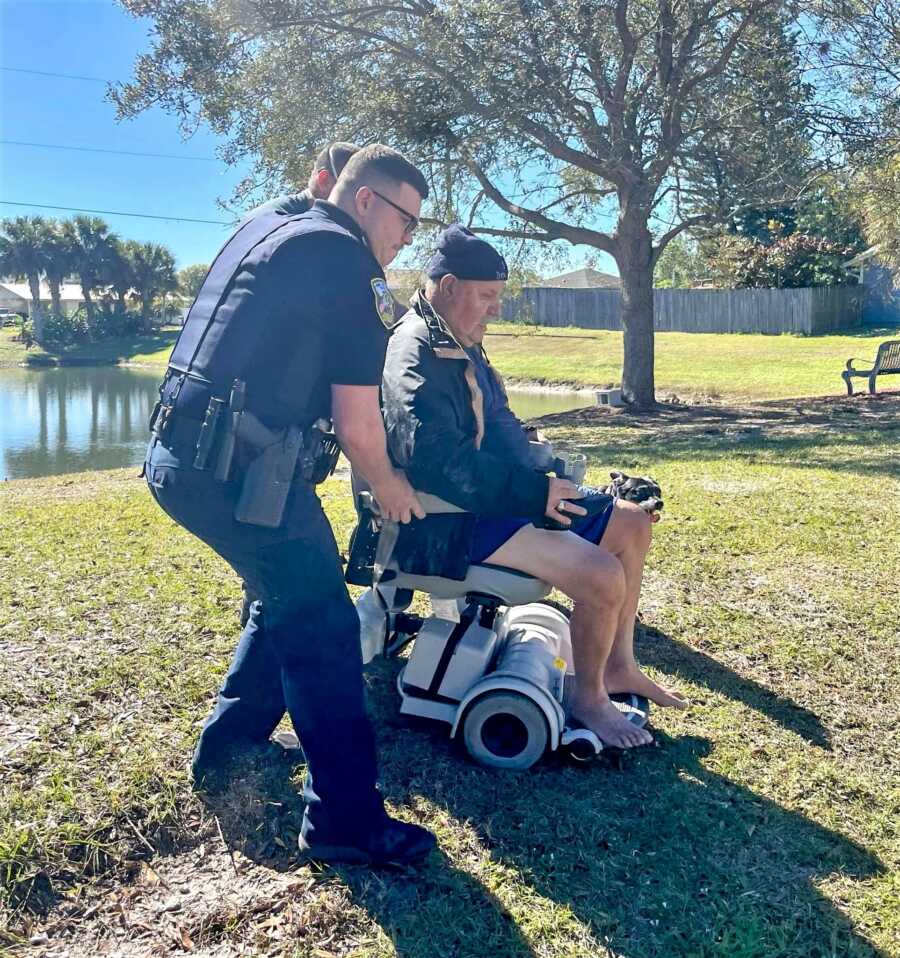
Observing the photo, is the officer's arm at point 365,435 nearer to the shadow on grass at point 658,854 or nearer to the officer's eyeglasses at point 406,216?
the officer's eyeglasses at point 406,216

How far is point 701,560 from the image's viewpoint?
18.0 feet

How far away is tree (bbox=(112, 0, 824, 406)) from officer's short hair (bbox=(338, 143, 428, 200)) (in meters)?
10.9

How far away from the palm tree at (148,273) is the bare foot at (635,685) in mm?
70625

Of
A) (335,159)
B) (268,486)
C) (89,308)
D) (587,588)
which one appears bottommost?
(587,588)

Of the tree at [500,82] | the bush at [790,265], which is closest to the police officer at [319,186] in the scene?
the tree at [500,82]

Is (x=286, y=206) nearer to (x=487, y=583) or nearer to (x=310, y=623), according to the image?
(x=310, y=623)

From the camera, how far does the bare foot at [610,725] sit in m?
3.28

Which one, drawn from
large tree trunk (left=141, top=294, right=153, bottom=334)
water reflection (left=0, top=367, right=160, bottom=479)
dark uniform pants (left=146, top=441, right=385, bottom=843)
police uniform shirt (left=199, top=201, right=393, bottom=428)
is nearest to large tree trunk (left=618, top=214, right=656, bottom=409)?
water reflection (left=0, top=367, right=160, bottom=479)

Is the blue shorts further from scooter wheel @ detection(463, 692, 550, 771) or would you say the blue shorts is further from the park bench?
the park bench

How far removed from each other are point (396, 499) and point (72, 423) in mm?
22769

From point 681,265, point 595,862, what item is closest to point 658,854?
point 595,862

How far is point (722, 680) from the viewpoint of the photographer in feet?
13.0

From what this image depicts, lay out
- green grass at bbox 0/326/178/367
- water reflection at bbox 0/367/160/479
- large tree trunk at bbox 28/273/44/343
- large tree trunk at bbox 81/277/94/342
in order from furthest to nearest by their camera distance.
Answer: large tree trunk at bbox 81/277/94/342, large tree trunk at bbox 28/273/44/343, green grass at bbox 0/326/178/367, water reflection at bbox 0/367/160/479

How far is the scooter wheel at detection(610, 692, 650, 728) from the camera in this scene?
343 cm
